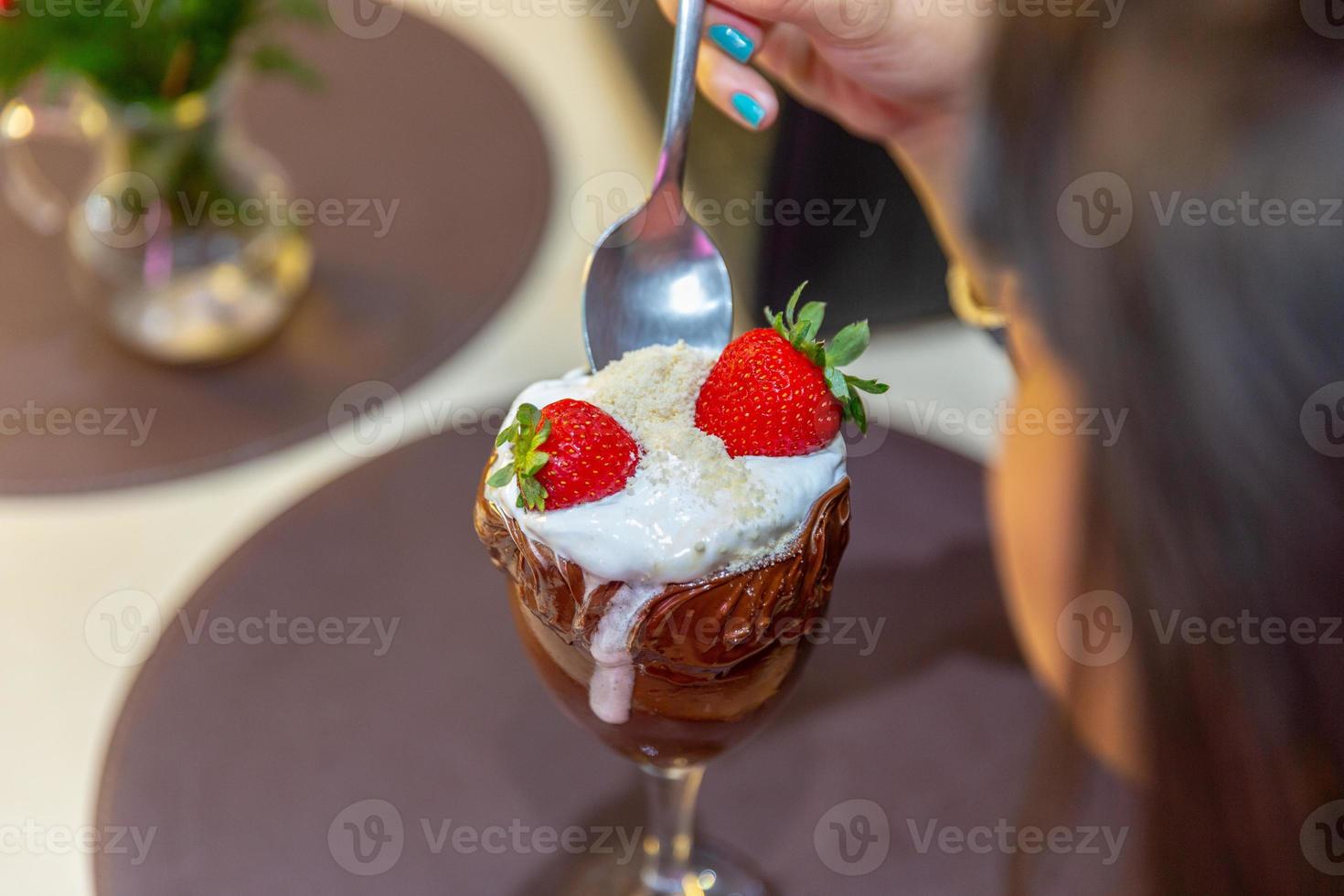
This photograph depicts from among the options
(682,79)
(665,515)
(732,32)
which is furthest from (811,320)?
(732,32)

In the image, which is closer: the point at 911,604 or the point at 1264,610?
the point at 1264,610

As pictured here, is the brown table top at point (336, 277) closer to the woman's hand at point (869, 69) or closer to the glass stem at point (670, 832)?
the woman's hand at point (869, 69)

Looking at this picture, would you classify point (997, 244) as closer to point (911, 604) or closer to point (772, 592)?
point (772, 592)

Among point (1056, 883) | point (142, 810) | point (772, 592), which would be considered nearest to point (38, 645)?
point (142, 810)

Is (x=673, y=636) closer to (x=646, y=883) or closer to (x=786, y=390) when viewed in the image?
(x=786, y=390)

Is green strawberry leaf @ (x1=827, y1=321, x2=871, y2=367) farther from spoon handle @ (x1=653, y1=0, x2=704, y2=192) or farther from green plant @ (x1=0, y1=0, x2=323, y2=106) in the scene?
green plant @ (x1=0, y1=0, x2=323, y2=106)

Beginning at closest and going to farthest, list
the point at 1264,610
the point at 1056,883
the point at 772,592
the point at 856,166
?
the point at 1264,610, the point at 772,592, the point at 1056,883, the point at 856,166

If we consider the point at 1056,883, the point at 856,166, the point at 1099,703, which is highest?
the point at 856,166
